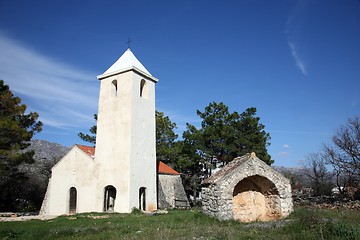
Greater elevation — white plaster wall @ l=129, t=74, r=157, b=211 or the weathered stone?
white plaster wall @ l=129, t=74, r=157, b=211

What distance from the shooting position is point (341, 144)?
80.3 feet

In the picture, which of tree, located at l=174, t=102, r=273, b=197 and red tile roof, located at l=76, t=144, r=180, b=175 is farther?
tree, located at l=174, t=102, r=273, b=197

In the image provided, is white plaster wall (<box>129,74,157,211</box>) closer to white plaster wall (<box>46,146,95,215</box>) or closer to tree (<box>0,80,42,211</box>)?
white plaster wall (<box>46,146,95,215</box>)

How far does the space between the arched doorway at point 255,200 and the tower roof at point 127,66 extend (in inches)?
488

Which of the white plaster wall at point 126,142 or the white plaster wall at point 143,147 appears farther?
the white plaster wall at point 143,147

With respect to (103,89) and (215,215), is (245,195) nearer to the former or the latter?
(215,215)

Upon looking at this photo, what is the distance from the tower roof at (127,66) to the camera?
21486mm

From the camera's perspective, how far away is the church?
64.4ft

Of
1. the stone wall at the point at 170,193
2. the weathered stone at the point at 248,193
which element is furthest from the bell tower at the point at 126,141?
the weathered stone at the point at 248,193

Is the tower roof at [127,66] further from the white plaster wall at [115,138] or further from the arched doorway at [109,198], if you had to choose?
the arched doorway at [109,198]

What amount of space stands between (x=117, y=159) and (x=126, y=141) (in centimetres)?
143

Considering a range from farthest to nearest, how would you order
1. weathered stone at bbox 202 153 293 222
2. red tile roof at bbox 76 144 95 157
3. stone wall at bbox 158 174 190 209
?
stone wall at bbox 158 174 190 209 < red tile roof at bbox 76 144 95 157 < weathered stone at bbox 202 153 293 222

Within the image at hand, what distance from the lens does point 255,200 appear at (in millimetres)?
13344

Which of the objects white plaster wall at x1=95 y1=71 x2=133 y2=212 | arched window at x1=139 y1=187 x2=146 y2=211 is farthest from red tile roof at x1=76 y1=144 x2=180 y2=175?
arched window at x1=139 y1=187 x2=146 y2=211
